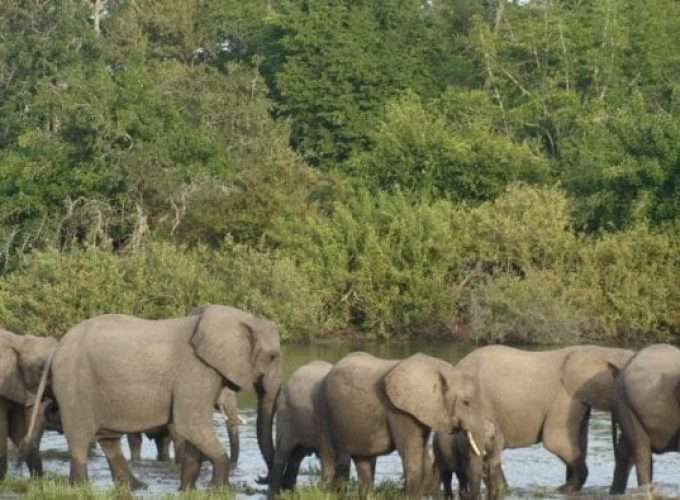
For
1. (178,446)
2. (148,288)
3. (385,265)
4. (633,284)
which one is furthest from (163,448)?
(633,284)

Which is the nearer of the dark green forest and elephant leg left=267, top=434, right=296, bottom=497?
elephant leg left=267, top=434, right=296, bottom=497

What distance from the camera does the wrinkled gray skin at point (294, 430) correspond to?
18.0m

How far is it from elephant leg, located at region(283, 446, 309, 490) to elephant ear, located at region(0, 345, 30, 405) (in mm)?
2808

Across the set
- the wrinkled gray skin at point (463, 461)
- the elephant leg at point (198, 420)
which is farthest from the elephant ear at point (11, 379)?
the wrinkled gray skin at point (463, 461)

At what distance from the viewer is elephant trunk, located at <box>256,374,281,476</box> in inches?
696

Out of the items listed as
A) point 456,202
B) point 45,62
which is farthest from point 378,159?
point 45,62

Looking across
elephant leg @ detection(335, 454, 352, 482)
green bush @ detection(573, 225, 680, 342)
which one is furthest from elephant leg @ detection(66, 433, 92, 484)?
green bush @ detection(573, 225, 680, 342)

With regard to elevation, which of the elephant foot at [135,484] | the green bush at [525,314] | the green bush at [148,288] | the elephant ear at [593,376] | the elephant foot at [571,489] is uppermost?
the elephant ear at [593,376]

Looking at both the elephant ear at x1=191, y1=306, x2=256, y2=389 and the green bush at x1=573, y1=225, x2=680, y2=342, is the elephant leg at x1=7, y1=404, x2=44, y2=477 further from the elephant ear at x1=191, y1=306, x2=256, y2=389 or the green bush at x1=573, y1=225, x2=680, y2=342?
the green bush at x1=573, y1=225, x2=680, y2=342

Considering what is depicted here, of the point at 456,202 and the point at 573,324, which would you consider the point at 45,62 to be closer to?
the point at 456,202

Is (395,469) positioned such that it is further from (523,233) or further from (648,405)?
(523,233)

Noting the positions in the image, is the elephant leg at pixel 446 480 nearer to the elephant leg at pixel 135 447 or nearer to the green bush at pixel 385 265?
the elephant leg at pixel 135 447

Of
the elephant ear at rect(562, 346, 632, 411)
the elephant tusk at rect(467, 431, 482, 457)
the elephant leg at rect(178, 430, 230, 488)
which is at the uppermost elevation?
the elephant ear at rect(562, 346, 632, 411)

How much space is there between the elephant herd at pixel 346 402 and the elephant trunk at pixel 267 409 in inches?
0.7
